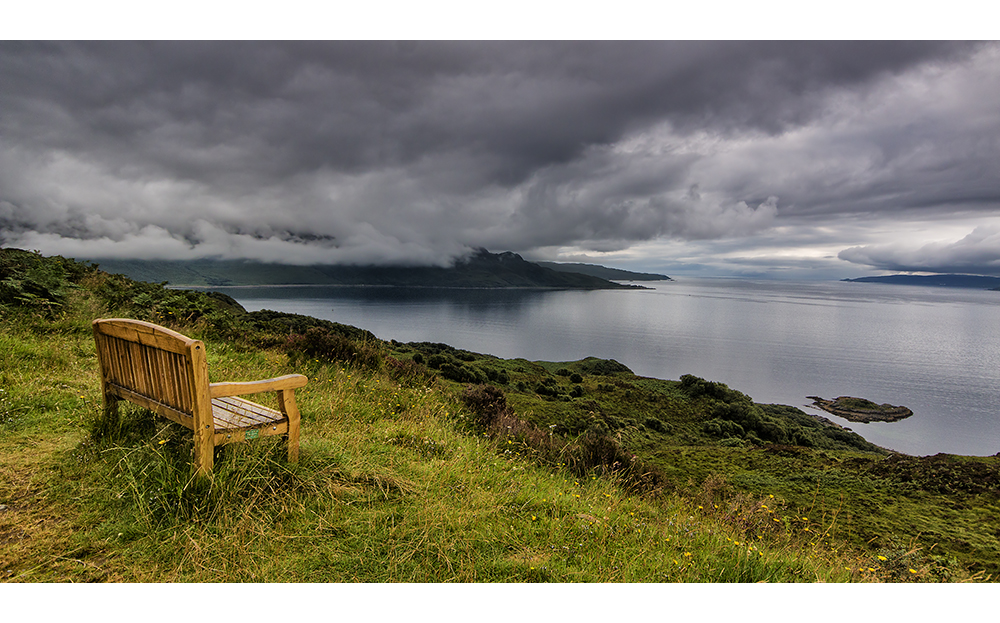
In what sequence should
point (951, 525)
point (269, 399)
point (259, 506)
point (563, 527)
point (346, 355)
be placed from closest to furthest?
point (259, 506), point (563, 527), point (269, 399), point (951, 525), point (346, 355)

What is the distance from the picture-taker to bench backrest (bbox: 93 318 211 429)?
10.3ft

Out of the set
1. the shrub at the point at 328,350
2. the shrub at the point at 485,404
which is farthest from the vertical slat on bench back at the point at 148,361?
the shrub at the point at 328,350

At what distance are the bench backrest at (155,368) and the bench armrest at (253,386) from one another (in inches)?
3.5

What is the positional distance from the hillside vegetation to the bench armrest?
0.59 meters

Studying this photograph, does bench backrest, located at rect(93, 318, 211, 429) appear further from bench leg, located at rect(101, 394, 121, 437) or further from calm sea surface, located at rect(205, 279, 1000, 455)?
calm sea surface, located at rect(205, 279, 1000, 455)

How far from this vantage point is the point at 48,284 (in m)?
10.2

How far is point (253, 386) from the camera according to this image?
11.4ft

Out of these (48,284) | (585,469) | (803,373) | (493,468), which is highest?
(48,284)

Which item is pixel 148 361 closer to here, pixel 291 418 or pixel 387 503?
pixel 291 418

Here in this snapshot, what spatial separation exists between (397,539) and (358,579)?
396mm

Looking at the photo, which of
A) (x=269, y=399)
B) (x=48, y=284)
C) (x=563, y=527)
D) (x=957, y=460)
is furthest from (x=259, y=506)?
(x=957, y=460)

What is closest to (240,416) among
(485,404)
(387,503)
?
(387,503)

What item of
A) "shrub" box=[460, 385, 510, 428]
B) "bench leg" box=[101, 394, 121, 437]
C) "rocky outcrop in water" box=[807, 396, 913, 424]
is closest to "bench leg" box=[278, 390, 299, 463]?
"bench leg" box=[101, 394, 121, 437]

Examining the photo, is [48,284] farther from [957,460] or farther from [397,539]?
[957,460]
